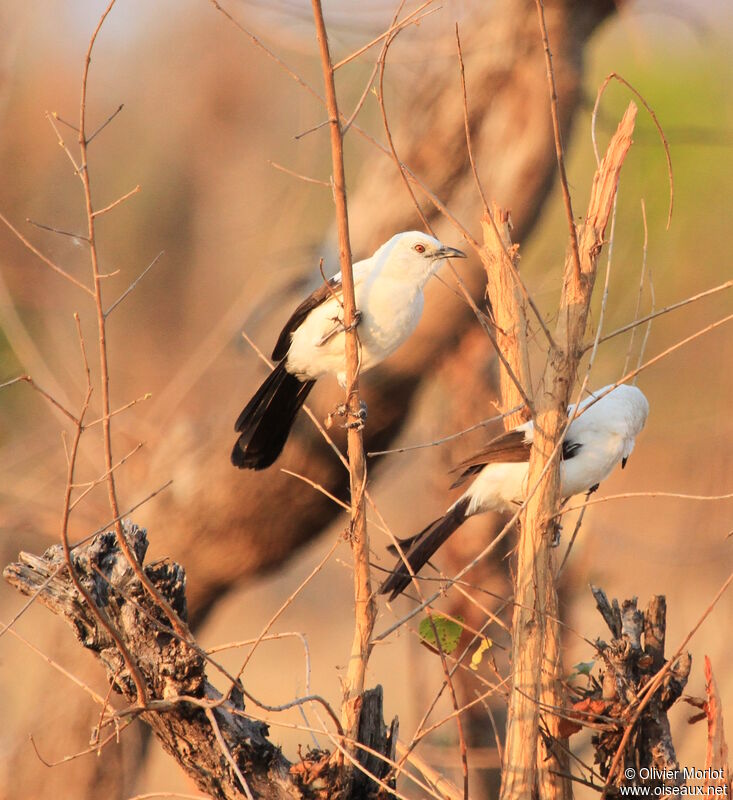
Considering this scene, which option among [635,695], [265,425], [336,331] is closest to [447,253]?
[336,331]

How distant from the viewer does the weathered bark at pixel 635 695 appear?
6.85 feet

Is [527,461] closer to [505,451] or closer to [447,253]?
[505,451]

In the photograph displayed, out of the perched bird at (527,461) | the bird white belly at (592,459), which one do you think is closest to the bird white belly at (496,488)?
the perched bird at (527,461)

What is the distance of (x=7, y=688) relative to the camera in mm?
5164

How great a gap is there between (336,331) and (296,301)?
1.90 metres

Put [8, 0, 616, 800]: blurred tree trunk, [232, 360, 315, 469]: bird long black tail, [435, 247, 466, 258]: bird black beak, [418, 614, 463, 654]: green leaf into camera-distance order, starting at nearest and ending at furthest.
Answer: [418, 614, 463, 654]: green leaf → [435, 247, 466, 258]: bird black beak → [232, 360, 315, 469]: bird long black tail → [8, 0, 616, 800]: blurred tree trunk

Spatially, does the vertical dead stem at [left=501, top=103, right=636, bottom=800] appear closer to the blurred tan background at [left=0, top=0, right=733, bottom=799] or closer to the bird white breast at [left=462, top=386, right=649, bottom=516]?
the bird white breast at [left=462, top=386, right=649, bottom=516]

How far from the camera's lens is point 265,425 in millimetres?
2830

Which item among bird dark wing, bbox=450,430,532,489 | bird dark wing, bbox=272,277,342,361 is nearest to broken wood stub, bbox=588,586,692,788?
bird dark wing, bbox=450,430,532,489

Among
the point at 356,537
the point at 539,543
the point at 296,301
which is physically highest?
the point at 296,301

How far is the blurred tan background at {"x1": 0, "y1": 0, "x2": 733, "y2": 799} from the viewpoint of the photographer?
4.48m

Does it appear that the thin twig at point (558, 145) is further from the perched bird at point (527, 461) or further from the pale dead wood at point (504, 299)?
the perched bird at point (527, 461)

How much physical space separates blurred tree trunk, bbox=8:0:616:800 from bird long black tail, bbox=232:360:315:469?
1.51 meters

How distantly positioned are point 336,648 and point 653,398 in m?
2.42
